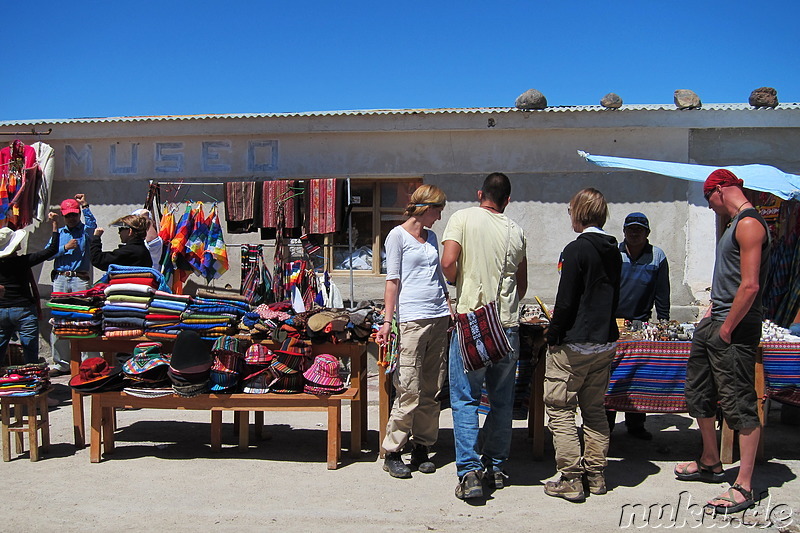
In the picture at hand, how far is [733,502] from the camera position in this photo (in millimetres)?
4000

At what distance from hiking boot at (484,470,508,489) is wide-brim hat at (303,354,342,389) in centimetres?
122

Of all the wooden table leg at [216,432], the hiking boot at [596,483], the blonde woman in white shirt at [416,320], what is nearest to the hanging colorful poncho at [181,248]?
the wooden table leg at [216,432]

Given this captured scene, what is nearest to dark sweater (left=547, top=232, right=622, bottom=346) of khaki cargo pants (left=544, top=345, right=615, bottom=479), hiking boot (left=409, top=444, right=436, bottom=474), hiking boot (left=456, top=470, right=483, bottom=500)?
khaki cargo pants (left=544, top=345, right=615, bottom=479)

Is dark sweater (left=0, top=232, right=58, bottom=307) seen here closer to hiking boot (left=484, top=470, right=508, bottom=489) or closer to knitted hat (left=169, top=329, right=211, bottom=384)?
knitted hat (left=169, top=329, right=211, bottom=384)

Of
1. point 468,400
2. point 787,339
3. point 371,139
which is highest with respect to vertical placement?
point 371,139

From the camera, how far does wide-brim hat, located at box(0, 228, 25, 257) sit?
6.35m

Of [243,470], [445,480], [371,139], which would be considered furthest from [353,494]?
[371,139]

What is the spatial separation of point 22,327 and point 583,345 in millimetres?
5468

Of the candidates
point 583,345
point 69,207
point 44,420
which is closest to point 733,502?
point 583,345

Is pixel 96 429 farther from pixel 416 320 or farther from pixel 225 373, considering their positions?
pixel 416 320

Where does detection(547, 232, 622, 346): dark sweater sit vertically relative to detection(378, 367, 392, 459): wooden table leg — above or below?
above

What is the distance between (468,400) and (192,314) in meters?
2.21

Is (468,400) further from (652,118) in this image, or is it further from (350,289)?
(652,118)

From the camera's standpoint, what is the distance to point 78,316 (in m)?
5.06
